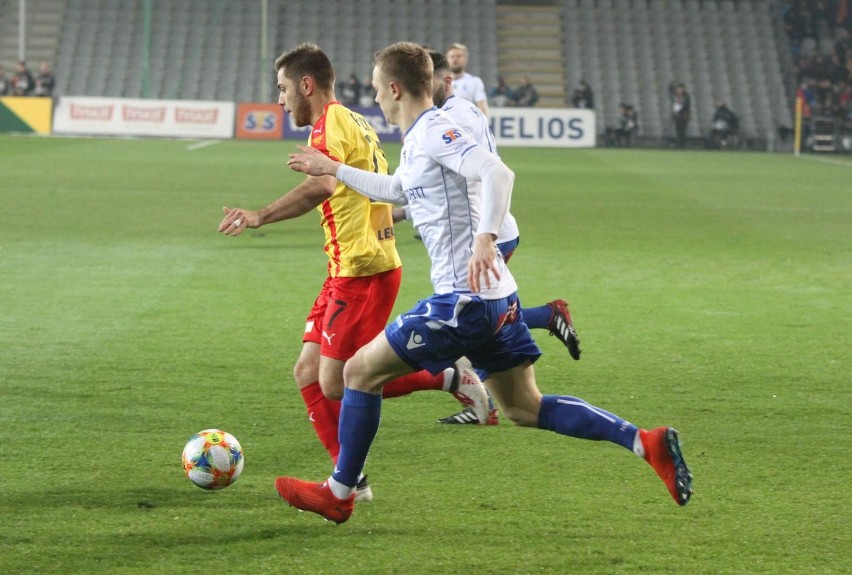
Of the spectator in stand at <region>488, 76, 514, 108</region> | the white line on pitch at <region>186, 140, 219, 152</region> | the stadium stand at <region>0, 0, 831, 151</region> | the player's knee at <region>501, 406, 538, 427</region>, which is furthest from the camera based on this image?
the stadium stand at <region>0, 0, 831, 151</region>

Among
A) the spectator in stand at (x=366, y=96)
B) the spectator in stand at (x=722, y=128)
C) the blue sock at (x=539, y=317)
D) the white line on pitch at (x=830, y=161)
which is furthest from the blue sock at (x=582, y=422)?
the spectator in stand at (x=722, y=128)

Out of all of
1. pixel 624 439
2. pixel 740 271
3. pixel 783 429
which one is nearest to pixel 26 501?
pixel 624 439

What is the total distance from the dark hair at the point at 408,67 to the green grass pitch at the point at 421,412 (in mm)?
1558

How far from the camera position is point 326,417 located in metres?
5.00

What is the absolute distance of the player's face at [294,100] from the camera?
5.07 metres

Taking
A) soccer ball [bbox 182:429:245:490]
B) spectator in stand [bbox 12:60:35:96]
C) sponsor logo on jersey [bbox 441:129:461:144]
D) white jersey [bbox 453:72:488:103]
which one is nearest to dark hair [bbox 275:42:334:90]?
sponsor logo on jersey [bbox 441:129:461:144]

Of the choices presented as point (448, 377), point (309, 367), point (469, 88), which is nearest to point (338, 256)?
point (309, 367)

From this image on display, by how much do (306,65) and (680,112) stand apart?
101 feet

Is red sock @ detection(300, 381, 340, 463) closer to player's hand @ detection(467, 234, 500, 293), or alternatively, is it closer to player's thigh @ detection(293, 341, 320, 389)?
player's thigh @ detection(293, 341, 320, 389)

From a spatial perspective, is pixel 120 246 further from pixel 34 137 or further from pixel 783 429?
pixel 34 137

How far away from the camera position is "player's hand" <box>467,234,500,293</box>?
408 centimetres

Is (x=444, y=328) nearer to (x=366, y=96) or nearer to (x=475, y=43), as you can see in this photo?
(x=366, y=96)

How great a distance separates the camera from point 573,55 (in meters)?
40.4

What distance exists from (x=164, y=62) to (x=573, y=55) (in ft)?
43.0
